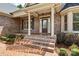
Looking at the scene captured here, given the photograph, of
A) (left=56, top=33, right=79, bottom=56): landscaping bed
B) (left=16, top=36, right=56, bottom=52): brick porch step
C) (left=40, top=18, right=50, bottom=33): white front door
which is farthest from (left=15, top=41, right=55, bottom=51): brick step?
(left=40, top=18, right=50, bottom=33): white front door

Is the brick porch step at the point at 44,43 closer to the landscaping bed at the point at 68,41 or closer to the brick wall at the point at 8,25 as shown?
the landscaping bed at the point at 68,41

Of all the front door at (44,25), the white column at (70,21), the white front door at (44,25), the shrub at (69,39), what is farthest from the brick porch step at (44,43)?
the front door at (44,25)

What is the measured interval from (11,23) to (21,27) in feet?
4.73

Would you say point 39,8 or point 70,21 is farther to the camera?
point 70,21

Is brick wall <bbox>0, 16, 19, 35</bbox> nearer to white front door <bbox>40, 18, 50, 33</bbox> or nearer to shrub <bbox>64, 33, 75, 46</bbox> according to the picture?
white front door <bbox>40, 18, 50, 33</bbox>

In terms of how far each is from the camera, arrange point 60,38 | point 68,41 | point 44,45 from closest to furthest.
A: point 44,45 < point 68,41 < point 60,38

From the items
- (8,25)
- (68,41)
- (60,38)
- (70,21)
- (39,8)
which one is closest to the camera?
(68,41)

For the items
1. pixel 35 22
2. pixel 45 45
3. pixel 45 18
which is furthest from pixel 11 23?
pixel 45 45

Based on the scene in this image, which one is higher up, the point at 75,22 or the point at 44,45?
the point at 75,22

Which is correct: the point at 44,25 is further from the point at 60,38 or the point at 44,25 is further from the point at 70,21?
the point at 70,21

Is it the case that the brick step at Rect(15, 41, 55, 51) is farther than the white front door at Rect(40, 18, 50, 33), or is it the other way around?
the white front door at Rect(40, 18, 50, 33)

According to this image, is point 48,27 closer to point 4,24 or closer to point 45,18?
point 45,18

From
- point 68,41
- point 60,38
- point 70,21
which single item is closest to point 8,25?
point 60,38

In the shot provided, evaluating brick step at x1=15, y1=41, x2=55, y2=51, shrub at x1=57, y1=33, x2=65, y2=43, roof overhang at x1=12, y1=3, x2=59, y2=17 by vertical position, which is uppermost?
roof overhang at x1=12, y1=3, x2=59, y2=17
